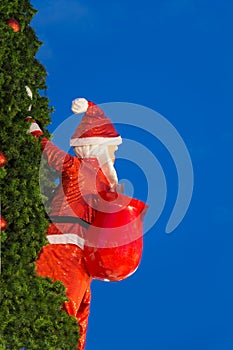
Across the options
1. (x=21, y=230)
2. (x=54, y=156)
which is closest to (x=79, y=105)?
(x=54, y=156)

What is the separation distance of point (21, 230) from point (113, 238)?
77cm

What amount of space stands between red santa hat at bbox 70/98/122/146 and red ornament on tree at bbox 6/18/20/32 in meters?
0.90

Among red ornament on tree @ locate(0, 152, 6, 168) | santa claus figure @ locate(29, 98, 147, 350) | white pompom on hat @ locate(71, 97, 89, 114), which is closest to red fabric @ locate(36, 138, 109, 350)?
santa claus figure @ locate(29, 98, 147, 350)

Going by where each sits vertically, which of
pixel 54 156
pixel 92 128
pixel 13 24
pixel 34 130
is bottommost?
pixel 54 156

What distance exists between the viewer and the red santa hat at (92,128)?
554 cm

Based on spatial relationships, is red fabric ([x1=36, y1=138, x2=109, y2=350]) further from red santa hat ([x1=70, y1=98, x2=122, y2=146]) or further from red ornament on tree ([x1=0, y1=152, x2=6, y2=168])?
red ornament on tree ([x1=0, y1=152, x2=6, y2=168])

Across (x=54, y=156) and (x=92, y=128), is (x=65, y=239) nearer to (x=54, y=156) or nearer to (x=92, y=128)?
(x=54, y=156)

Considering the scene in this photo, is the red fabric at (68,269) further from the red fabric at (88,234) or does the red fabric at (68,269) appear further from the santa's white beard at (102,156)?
the santa's white beard at (102,156)

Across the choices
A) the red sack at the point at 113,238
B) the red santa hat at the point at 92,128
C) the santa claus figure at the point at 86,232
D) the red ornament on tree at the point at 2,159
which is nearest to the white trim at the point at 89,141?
the red santa hat at the point at 92,128

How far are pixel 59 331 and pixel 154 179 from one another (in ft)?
4.20

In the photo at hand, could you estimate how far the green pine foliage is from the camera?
181 inches

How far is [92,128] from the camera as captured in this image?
18.3ft

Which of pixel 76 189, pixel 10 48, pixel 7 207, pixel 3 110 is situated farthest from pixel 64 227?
pixel 10 48

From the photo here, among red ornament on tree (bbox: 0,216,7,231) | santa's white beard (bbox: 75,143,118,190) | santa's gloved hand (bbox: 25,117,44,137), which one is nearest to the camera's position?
red ornament on tree (bbox: 0,216,7,231)
